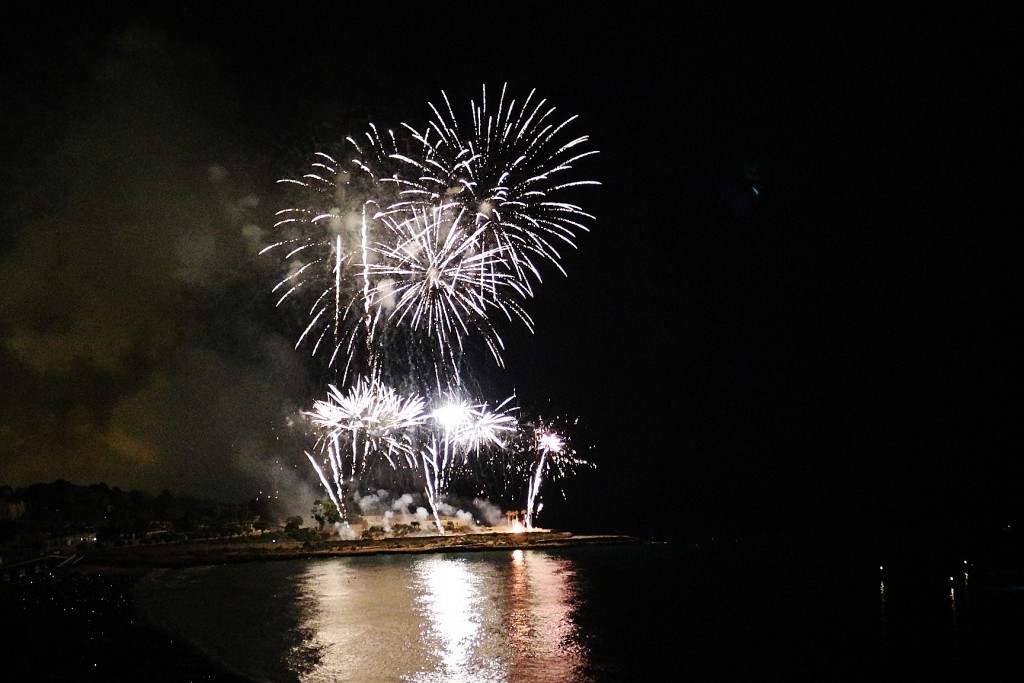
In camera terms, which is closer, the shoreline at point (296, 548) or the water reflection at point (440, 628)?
the water reflection at point (440, 628)

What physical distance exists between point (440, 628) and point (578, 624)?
15.4 ft

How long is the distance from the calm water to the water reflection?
73 millimetres

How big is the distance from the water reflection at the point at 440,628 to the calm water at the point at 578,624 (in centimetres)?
7

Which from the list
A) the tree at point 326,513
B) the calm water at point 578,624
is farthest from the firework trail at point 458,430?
the tree at point 326,513

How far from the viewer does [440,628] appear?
23078mm

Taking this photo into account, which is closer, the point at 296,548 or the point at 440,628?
the point at 440,628

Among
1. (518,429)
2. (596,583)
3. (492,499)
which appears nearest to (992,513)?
(492,499)

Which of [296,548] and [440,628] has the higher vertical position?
[440,628]

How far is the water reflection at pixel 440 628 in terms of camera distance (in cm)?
1723

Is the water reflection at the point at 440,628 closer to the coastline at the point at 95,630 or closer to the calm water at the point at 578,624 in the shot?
the calm water at the point at 578,624

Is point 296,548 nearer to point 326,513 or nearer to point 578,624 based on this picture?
point 326,513

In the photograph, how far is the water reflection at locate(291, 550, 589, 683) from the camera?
1723 centimetres

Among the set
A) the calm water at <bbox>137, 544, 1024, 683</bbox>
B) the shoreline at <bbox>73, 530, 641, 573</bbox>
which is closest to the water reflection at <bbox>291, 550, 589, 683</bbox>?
the calm water at <bbox>137, 544, 1024, 683</bbox>

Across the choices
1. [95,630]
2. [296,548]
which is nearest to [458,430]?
[296,548]
